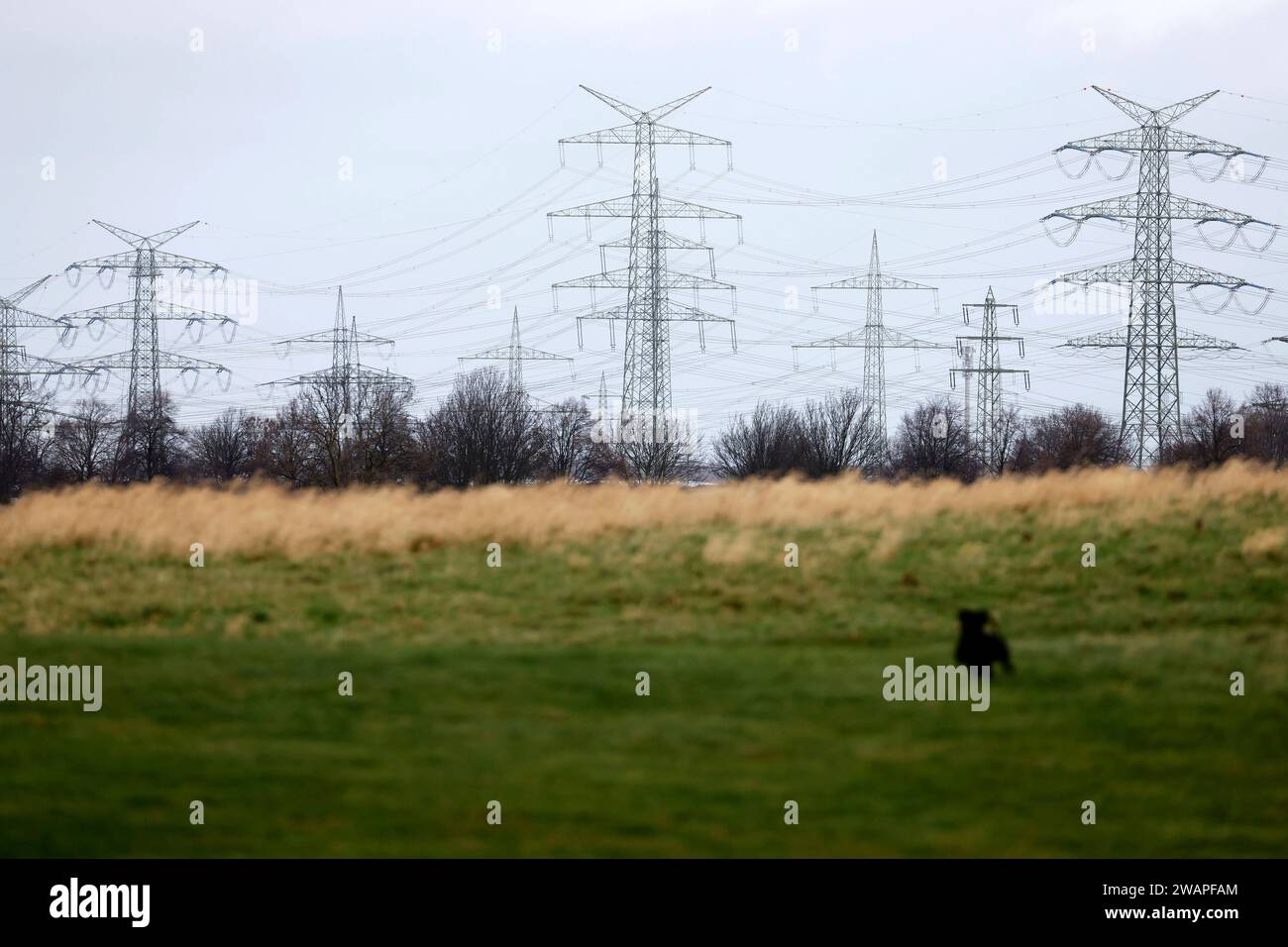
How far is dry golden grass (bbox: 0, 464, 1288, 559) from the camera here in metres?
25.4

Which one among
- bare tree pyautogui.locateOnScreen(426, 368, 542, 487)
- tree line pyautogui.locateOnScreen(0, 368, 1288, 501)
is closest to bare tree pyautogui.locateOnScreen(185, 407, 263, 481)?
tree line pyautogui.locateOnScreen(0, 368, 1288, 501)

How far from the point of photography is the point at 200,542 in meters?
24.9

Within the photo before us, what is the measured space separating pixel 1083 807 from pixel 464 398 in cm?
8649

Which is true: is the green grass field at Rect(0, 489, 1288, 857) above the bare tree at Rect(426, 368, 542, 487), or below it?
below

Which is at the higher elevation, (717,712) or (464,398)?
(464,398)

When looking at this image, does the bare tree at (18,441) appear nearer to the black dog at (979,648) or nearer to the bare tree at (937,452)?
the bare tree at (937,452)

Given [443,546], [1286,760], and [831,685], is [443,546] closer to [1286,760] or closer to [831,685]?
[831,685]

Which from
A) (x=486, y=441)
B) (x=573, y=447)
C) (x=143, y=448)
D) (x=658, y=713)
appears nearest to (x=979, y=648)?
(x=658, y=713)

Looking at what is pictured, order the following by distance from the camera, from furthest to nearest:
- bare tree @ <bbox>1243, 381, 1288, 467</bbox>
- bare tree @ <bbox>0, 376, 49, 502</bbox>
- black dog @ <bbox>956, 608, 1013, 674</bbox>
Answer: bare tree @ <bbox>1243, 381, 1288, 467</bbox>
bare tree @ <bbox>0, 376, 49, 502</bbox>
black dog @ <bbox>956, 608, 1013, 674</bbox>

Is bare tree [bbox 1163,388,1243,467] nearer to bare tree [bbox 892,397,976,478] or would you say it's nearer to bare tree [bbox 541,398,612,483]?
bare tree [bbox 892,397,976,478]

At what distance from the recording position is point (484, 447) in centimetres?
7688

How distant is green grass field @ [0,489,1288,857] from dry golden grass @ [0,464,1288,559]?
2578mm

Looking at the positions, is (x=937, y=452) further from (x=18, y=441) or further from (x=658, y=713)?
(x=658, y=713)
